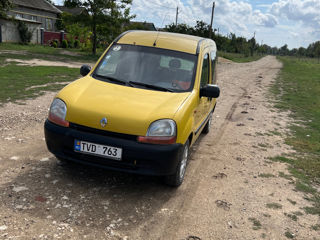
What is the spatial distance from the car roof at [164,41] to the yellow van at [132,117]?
318mm

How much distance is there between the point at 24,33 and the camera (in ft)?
108

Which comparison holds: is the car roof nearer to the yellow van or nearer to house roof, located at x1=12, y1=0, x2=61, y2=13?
the yellow van

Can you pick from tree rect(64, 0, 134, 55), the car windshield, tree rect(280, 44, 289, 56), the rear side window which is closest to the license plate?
the car windshield

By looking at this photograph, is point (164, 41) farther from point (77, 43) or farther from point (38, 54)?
point (77, 43)

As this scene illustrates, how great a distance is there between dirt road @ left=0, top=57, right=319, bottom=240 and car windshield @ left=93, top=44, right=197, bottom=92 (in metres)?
1.32

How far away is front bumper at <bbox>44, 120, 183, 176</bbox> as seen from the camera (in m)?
3.46

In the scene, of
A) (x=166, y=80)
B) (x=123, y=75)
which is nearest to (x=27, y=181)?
(x=123, y=75)

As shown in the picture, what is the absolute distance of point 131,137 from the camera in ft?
11.5

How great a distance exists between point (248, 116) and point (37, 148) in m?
6.23

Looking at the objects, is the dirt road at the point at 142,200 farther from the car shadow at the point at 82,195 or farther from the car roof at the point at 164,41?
the car roof at the point at 164,41

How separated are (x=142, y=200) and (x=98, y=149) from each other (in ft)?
2.69

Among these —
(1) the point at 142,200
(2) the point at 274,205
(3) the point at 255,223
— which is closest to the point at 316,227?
(2) the point at 274,205

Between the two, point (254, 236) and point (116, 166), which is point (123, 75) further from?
point (254, 236)

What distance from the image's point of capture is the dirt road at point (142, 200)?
10.2ft
